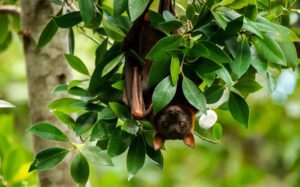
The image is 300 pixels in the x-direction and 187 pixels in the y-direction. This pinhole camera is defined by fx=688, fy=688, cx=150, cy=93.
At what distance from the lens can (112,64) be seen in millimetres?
1768

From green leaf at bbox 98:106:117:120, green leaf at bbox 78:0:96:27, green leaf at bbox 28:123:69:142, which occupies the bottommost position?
green leaf at bbox 28:123:69:142

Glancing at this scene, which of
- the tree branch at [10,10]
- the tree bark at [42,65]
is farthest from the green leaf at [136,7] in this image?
the tree branch at [10,10]

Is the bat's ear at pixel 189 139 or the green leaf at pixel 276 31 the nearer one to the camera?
the green leaf at pixel 276 31

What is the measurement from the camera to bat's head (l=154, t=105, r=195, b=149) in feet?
6.25

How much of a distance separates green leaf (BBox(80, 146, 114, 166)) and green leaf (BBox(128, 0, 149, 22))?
370mm

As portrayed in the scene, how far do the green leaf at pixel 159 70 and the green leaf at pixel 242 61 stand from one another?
15cm

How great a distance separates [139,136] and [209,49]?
0.31 meters

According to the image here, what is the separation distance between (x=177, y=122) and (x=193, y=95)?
13.5 inches

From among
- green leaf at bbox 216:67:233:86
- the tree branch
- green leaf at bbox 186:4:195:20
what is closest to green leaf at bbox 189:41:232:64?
green leaf at bbox 216:67:233:86

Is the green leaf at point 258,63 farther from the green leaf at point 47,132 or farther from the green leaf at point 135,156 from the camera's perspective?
the green leaf at point 47,132

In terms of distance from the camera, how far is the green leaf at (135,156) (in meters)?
1.73

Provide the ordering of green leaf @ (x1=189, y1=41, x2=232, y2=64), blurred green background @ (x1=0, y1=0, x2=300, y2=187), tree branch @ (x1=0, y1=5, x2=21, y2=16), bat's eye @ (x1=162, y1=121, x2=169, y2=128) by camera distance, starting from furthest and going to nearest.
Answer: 1. blurred green background @ (x1=0, y1=0, x2=300, y2=187)
2. tree branch @ (x1=0, y1=5, x2=21, y2=16)
3. bat's eye @ (x1=162, y1=121, x2=169, y2=128)
4. green leaf @ (x1=189, y1=41, x2=232, y2=64)

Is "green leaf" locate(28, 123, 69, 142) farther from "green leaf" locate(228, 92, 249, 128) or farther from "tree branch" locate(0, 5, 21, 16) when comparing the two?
"tree branch" locate(0, 5, 21, 16)

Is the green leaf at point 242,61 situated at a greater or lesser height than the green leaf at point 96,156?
greater
